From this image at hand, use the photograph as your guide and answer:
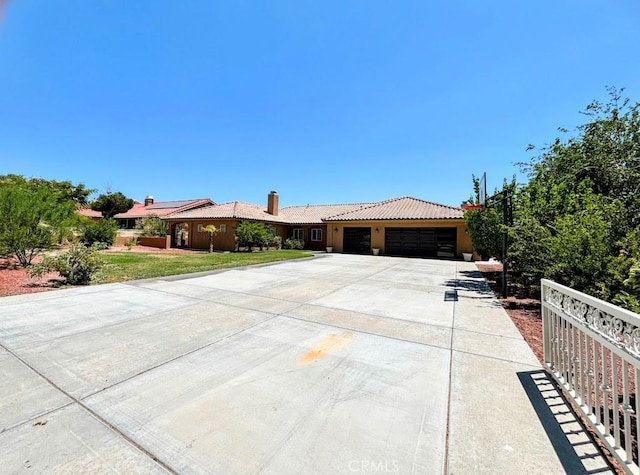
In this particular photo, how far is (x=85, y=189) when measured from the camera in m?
34.8

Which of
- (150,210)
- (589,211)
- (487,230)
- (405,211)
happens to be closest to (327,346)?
(589,211)

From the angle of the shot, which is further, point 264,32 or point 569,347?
point 264,32

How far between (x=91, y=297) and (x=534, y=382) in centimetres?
901

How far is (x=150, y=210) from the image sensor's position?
127 ft

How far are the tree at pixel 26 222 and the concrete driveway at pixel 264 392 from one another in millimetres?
6090

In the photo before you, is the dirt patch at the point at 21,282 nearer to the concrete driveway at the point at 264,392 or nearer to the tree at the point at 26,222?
the tree at the point at 26,222

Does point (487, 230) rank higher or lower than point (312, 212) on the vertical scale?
lower

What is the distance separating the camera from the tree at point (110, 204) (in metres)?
39.8

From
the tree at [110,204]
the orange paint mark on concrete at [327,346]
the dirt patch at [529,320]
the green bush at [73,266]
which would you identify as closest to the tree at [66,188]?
the tree at [110,204]

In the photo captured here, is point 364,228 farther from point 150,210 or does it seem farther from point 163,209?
point 150,210

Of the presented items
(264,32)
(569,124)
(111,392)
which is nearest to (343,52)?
(264,32)

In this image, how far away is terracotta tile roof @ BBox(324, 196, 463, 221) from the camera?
2156 cm

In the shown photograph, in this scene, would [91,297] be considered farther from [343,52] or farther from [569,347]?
[343,52]

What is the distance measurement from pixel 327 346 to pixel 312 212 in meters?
26.3
